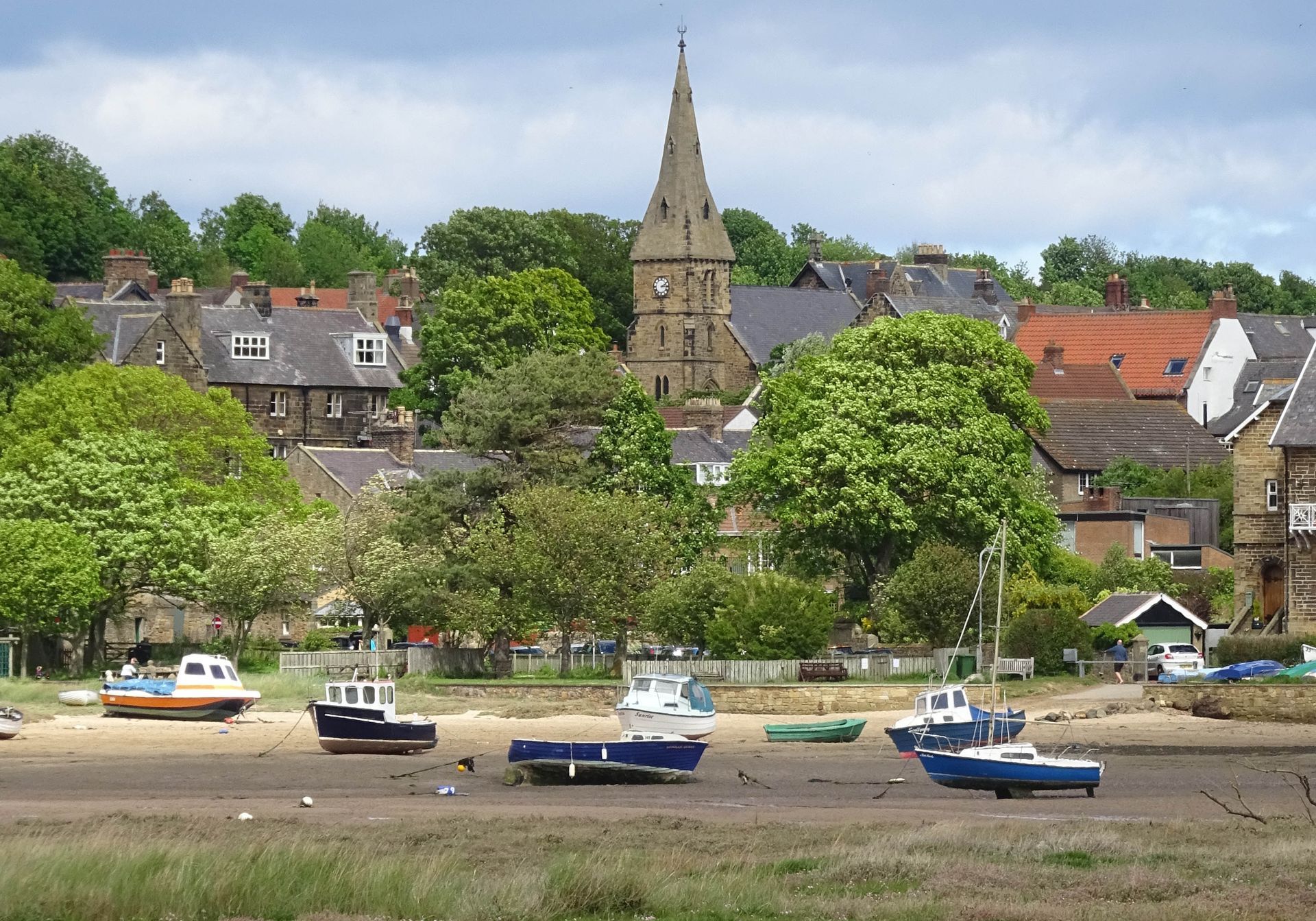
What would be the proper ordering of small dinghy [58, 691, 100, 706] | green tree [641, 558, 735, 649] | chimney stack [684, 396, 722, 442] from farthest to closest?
chimney stack [684, 396, 722, 442]
green tree [641, 558, 735, 649]
small dinghy [58, 691, 100, 706]

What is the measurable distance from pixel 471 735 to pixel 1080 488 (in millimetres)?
45233

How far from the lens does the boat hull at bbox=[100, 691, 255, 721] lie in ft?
192

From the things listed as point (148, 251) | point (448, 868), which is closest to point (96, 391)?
point (448, 868)

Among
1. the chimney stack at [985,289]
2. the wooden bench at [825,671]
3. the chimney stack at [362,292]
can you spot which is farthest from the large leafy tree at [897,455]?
the chimney stack at [985,289]

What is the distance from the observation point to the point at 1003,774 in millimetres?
43562

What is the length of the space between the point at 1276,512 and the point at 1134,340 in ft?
194

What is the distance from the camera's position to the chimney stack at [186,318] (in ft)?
343

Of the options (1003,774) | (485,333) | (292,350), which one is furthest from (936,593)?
(485,333)

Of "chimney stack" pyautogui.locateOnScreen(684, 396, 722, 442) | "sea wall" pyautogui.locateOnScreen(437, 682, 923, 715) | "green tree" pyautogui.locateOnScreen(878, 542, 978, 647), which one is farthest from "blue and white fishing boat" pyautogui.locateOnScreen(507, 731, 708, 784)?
"chimney stack" pyautogui.locateOnScreen(684, 396, 722, 442)

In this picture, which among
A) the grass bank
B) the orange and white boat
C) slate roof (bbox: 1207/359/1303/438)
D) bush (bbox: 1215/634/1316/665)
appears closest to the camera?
the grass bank

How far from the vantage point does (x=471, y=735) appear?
5578 centimetres

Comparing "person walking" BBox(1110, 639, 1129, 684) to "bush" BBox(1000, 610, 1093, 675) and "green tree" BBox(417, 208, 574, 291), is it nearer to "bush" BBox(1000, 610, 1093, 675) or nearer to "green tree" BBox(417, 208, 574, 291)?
"bush" BBox(1000, 610, 1093, 675)

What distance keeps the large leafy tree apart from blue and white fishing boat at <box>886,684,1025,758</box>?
18.2m

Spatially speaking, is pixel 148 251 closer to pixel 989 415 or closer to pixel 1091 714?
pixel 989 415
